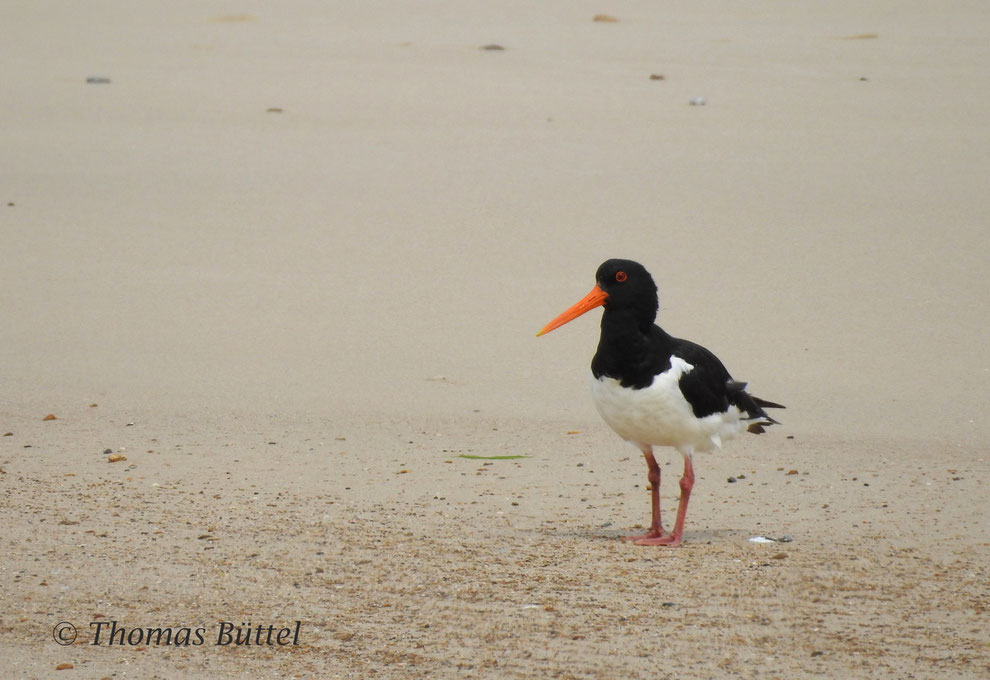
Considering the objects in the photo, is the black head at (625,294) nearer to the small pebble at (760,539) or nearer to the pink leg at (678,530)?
the pink leg at (678,530)

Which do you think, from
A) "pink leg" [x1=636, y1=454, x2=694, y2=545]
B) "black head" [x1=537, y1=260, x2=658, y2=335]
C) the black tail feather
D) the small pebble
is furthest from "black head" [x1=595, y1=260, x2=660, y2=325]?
the small pebble

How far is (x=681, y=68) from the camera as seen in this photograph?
1602 cm

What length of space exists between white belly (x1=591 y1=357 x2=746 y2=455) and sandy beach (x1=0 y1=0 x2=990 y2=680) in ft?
Answer: 1.53

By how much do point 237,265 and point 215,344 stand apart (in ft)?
4.85

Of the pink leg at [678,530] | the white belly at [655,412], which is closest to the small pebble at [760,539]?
the pink leg at [678,530]

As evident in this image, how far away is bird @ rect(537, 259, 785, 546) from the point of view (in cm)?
518

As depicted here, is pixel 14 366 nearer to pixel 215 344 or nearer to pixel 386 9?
pixel 215 344

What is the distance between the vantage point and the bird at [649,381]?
518 centimetres

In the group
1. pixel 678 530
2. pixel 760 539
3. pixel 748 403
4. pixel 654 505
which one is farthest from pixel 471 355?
pixel 760 539

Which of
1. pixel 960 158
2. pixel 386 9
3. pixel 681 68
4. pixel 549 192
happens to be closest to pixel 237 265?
pixel 549 192

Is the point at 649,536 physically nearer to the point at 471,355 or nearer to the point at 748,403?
the point at 748,403

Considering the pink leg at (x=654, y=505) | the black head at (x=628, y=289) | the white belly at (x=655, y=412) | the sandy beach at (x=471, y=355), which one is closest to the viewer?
the sandy beach at (x=471, y=355)

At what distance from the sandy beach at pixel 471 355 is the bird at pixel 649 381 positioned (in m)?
0.43

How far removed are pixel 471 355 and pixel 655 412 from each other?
3.02m
